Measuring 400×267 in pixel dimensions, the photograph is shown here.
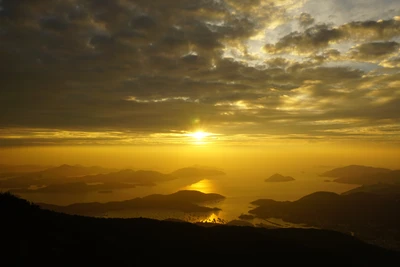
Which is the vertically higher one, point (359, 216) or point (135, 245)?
→ point (135, 245)

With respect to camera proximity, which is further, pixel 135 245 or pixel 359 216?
pixel 359 216

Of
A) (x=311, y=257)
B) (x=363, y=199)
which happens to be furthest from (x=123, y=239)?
(x=363, y=199)

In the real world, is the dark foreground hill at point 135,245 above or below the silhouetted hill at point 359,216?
above

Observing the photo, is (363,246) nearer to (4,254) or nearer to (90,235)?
(90,235)

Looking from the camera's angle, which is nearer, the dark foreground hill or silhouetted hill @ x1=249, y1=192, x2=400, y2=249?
the dark foreground hill

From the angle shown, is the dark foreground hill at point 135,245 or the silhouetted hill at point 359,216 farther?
the silhouetted hill at point 359,216
